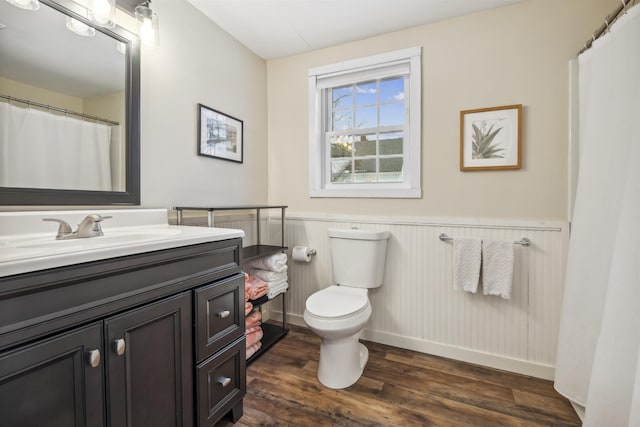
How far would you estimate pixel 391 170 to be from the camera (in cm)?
222

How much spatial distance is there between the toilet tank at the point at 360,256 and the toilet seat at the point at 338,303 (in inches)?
2.9

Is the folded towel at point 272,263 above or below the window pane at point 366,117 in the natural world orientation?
below

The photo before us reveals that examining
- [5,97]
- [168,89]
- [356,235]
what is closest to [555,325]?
[356,235]

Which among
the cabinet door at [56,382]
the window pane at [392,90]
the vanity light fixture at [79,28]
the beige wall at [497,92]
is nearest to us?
the cabinet door at [56,382]

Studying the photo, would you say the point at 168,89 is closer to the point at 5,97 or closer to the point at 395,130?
the point at 5,97

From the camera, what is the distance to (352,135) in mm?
2357

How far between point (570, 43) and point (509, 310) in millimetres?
1580

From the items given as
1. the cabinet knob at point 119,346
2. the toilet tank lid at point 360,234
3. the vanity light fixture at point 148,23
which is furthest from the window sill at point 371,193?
the cabinet knob at point 119,346

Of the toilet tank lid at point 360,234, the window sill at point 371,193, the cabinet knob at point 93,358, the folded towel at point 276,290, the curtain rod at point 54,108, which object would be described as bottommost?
the folded towel at point 276,290

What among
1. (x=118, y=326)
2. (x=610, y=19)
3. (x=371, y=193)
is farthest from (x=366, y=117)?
(x=118, y=326)

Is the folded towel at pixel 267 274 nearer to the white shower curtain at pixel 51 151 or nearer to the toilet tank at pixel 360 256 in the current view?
the toilet tank at pixel 360 256

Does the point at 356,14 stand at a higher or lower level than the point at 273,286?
higher

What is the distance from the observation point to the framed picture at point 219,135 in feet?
6.17

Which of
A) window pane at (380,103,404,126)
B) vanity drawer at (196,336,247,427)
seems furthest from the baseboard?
window pane at (380,103,404,126)
